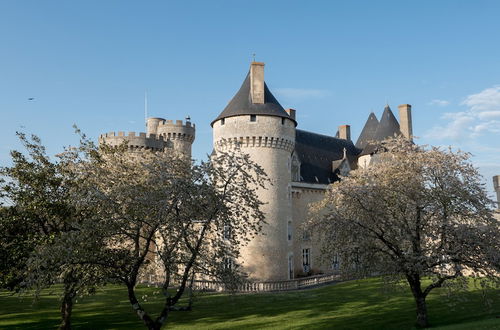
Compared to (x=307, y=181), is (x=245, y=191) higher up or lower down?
lower down

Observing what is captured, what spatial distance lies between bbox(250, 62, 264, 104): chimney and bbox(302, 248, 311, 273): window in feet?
48.4

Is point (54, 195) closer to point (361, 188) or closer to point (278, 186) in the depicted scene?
point (361, 188)

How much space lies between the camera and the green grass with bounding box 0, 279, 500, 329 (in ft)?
65.2

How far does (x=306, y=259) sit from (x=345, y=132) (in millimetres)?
20707

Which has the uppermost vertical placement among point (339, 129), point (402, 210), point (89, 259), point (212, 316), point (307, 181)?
point (339, 129)

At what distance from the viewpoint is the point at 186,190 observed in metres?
14.9

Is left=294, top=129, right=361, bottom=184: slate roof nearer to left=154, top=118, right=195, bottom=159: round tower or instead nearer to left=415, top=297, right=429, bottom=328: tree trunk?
left=154, top=118, right=195, bottom=159: round tower

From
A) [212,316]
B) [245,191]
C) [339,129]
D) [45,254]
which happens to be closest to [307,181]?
[339,129]

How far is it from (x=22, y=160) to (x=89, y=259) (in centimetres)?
616

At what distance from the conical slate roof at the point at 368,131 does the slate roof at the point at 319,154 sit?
1019 mm

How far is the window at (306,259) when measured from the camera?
40.8m

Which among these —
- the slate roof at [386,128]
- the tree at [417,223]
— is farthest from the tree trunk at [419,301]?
the slate roof at [386,128]

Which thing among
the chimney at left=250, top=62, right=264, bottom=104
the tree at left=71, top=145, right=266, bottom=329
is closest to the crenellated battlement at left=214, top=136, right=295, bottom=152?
the chimney at left=250, top=62, right=264, bottom=104

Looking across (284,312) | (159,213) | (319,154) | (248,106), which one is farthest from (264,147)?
(159,213)
